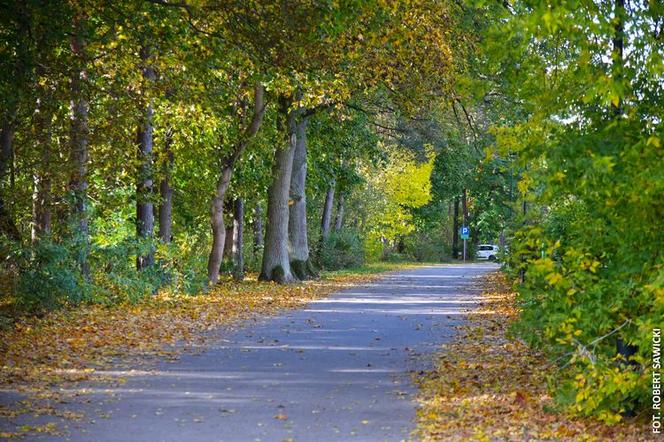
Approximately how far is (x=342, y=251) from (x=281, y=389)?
40757 millimetres

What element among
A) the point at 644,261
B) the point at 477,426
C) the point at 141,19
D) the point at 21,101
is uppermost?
the point at 141,19

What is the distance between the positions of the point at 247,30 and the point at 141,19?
5.68 feet

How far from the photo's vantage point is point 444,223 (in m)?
96.4

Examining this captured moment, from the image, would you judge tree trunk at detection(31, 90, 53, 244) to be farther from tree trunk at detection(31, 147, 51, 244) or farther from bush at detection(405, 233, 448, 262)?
bush at detection(405, 233, 448, 262)

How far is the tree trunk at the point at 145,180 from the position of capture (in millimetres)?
24391

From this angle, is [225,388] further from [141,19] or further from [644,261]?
[141,19]

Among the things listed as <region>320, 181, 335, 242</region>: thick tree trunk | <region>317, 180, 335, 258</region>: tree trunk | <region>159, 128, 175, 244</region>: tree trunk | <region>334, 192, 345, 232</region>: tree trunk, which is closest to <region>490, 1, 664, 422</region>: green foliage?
<region>159, 128, 175, 244</region>: tree trunk

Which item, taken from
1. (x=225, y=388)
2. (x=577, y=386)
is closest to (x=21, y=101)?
(x=225, y=388)

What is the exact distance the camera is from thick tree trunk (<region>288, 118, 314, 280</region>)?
1481 inches

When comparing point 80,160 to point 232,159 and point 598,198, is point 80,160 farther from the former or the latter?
point 598,198

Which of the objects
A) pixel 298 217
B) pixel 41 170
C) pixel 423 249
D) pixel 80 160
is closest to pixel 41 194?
pixel 80 160

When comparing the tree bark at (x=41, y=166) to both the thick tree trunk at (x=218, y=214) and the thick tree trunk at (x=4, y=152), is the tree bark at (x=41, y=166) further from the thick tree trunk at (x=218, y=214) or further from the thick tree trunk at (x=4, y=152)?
the thick tree trunk at (x=218, y=214)

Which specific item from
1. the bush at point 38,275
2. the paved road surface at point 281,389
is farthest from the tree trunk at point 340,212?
the paved road surface at point 281,389

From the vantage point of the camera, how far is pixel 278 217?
35344mm
